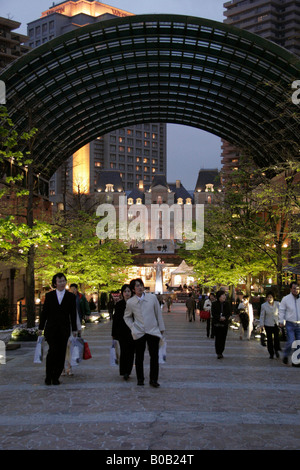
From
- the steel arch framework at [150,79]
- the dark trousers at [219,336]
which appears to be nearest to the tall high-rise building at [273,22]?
the steel arch framework at [150,79]

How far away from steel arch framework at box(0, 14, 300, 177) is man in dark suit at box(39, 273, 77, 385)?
21.6 metres

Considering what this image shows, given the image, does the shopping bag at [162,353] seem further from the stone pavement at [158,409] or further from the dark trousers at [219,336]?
the dark trousers at [219,336]

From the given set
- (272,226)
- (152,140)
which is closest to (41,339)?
(272,226)

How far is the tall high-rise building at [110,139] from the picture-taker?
14388cm

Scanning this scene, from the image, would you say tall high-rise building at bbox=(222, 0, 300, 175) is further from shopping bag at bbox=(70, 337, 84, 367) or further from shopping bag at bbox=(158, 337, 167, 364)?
shopping bag at bbox=(158, 337, 167, 364)

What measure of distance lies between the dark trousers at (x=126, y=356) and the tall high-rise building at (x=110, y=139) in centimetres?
12278

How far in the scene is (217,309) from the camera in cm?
1357

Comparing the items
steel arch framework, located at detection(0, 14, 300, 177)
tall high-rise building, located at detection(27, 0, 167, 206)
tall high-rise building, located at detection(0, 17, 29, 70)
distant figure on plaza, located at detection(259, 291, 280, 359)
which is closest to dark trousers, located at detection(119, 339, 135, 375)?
distant figure on plaza, located at detection(259, 291, 280, 359)

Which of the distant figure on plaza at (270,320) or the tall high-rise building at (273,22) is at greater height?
the tall high-rise building at (273,22)

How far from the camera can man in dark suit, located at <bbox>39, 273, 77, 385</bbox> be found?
31.7ft

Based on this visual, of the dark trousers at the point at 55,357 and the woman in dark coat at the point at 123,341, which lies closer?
the dark trousers at the point at 55,357

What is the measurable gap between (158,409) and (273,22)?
110 m
